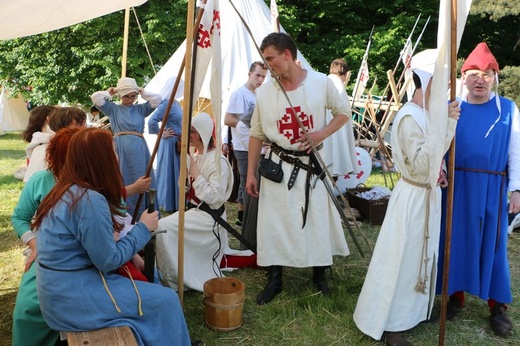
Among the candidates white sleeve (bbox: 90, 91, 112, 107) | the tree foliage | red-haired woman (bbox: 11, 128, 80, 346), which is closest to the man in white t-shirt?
white sleeve (bbox: 90, 91, 112, 107)

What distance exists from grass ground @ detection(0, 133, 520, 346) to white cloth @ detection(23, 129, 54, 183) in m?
0.99

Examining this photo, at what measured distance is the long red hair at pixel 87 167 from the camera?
2012 millimetres

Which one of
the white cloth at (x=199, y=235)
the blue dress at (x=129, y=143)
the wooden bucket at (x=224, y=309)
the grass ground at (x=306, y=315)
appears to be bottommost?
the grass ground at (x=306, y=315)

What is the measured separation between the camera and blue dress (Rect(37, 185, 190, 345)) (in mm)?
1966

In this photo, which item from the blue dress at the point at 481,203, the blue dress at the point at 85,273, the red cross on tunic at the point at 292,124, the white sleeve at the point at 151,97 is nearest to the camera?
the blue dress at the point at 85,273

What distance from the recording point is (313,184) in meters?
3.27

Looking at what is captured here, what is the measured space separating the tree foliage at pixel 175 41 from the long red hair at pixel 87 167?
10301 mm

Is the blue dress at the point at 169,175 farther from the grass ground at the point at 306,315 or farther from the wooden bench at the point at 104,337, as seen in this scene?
the wooden bench at the point at 104,337

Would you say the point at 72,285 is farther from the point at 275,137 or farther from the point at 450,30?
the point at 450,30

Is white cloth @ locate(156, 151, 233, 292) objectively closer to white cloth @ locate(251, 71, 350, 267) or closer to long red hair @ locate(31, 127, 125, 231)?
white cloth @ locate(251, 71, 350, 267)

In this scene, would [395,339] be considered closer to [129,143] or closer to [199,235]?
[199,235]

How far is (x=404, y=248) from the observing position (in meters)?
2.68

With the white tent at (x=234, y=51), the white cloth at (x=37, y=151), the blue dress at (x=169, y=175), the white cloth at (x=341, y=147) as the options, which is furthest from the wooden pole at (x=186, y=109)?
the white tent at (x=234, y=51)

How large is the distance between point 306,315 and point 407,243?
92 cm
